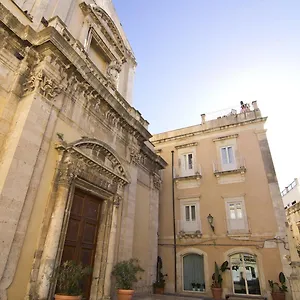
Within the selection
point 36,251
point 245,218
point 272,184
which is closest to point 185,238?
point 245,218

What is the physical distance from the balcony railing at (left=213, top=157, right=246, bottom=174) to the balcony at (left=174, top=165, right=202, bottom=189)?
101cm

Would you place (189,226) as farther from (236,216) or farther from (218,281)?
(218,281)

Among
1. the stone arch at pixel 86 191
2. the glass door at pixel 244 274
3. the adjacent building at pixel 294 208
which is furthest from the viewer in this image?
the adjacent building at pixel 294 208

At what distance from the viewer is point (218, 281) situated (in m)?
11.3

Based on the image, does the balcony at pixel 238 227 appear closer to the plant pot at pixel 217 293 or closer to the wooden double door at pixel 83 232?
the plant pot at pixel 217 293

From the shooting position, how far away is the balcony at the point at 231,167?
43.1ft

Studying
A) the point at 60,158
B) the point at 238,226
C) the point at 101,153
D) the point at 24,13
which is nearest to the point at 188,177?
the point at 238,226

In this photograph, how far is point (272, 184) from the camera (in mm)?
12281

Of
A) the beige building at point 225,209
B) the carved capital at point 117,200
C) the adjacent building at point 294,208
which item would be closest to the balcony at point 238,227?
the beige building at point 225,209

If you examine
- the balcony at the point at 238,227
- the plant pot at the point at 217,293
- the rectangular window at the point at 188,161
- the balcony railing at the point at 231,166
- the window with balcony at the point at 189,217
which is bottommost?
the plant pot at the point at 217,293

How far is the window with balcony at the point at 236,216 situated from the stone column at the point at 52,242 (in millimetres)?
9397

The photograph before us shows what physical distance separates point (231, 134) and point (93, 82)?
9.87 meters

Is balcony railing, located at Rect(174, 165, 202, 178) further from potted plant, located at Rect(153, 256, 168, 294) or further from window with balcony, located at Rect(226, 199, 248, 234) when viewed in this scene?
potted plant, located at Rect(153, 256, 168, 294)

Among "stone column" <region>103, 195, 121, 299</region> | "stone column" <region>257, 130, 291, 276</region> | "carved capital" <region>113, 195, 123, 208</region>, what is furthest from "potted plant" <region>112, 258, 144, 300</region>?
"stone column" <region>257, 130, 291, 276</region>
